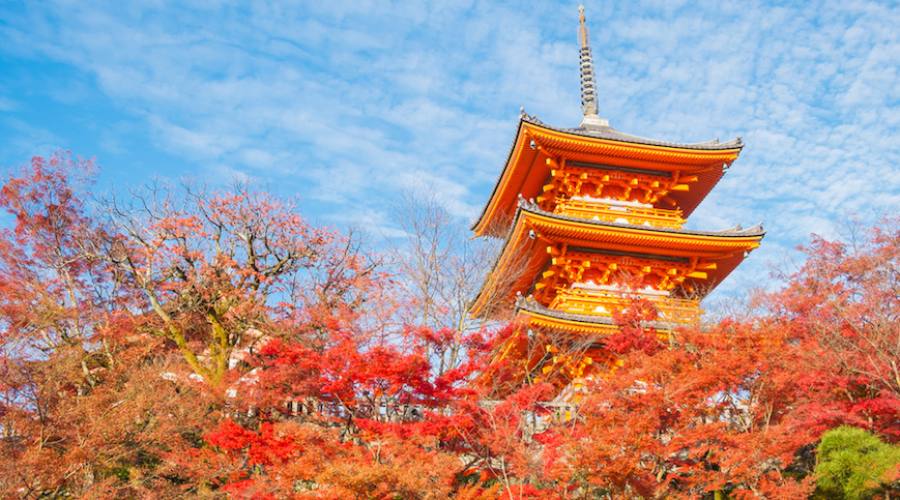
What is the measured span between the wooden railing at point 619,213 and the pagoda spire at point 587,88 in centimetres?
505

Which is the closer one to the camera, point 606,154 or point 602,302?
point 602,302

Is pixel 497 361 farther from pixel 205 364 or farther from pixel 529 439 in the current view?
pixel 205 364

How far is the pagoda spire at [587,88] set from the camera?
22.7 m

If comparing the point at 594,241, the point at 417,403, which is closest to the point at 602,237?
the point at 594,241

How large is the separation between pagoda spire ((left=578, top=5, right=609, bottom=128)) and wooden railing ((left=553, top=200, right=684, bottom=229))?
5.05 m

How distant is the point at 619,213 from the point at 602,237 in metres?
2.08

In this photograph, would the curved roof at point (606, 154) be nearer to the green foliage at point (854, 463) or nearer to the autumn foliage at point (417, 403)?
the autumn foliage at point (417, 403)

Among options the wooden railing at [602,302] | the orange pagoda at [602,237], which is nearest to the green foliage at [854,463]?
the orange pagoda at [602,237]

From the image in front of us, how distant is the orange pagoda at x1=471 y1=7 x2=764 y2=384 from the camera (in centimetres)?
1606

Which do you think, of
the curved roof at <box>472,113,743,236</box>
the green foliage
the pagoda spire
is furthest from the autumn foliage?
the pagoda spire

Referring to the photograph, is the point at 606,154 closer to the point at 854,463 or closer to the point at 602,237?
the point at 602,237

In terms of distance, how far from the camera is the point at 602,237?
53.6 ft

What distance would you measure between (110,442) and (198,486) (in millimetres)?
1929

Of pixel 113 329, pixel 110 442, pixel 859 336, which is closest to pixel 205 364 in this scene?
pixel 113 329
